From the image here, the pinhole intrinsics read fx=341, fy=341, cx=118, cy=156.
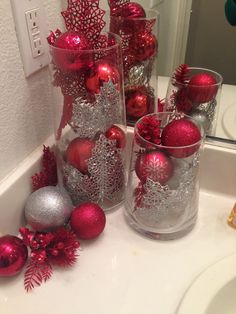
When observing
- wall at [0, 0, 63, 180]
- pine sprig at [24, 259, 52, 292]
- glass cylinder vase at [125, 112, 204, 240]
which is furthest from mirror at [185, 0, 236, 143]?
pine sprig at [24, 259, 52, 292]

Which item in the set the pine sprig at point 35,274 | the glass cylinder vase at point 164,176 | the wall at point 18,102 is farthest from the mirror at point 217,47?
the pine sprig at point 35,274

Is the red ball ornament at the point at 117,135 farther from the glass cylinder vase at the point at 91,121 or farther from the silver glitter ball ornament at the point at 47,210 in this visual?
the silver glitter ball ornament at the point at 47,210

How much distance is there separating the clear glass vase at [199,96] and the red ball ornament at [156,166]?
160 mm

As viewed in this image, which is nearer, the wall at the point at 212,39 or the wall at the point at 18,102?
the wall at the point at 18,102

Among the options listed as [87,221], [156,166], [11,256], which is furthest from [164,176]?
[11,256]

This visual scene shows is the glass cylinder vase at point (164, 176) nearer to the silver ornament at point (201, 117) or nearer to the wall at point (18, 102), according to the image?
the silver ornament at point (201, 117)

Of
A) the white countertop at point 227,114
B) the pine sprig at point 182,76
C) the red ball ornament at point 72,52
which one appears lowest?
the white countertop at point 227,114

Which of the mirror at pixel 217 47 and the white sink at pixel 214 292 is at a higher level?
the mirror at pixel 217 47

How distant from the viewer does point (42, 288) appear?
0.45 metres

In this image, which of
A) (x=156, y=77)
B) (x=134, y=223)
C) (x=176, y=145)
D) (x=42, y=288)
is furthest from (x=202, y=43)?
(x=42, y=288)

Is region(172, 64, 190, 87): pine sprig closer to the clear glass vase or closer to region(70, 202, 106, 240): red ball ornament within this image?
the clear glass vase

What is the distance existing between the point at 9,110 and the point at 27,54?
86 millimetres

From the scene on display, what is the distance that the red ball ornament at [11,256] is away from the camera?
42cm

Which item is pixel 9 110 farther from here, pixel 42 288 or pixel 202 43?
pixel 202 43
